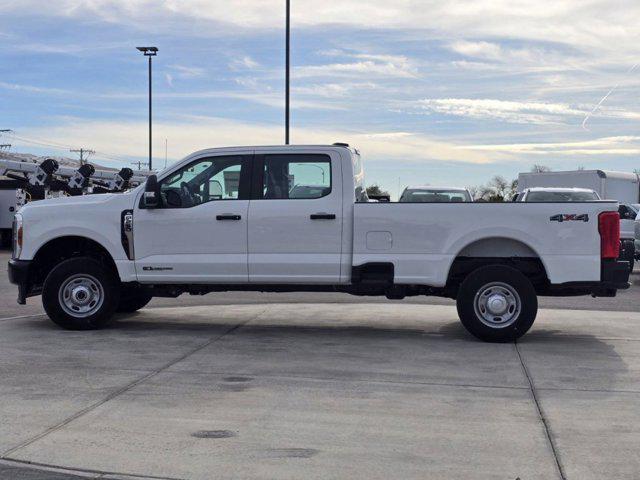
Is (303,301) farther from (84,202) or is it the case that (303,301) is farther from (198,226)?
(84,202)

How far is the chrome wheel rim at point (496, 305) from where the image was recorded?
9578mm

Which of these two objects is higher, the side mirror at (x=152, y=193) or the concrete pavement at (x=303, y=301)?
the side mirror at (x=152, y=193)

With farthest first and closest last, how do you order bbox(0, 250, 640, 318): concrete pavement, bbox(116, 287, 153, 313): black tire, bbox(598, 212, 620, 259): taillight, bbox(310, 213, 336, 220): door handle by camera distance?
bbox(0, 250, 640, 318): concrete pavement < bbox(116, 287, 153, 313): black tire < bbox(310, 213, 336, 220): door handle < bbox(598, 212, 620, 259): taillight

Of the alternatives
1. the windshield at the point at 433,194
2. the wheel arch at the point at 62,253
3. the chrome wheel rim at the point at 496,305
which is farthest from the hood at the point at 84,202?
the windshield at the point at 433,194

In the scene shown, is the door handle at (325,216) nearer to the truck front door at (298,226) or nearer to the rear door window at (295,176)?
the truck front door at (298,226)

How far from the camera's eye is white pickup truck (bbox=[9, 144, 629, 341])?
9.48m

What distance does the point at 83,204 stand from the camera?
33.6ft

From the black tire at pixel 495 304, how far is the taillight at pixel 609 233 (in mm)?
868

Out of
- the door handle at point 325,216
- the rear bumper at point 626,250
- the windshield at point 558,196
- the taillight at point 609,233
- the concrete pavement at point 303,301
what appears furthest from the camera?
the windshield at point 558,196

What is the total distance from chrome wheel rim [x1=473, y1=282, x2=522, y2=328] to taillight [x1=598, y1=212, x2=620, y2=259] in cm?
105

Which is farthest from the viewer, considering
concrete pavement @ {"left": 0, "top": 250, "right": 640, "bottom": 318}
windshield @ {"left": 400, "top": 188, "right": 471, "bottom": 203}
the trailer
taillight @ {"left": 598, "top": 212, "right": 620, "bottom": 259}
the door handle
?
the trailer

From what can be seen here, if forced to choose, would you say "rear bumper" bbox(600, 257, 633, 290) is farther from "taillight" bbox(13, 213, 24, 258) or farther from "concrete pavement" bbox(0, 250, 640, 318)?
"taillight" bbox(13, 213, 24, 258)

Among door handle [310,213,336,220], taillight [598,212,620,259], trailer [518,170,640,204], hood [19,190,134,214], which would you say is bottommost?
taillight [598,212,620,259]

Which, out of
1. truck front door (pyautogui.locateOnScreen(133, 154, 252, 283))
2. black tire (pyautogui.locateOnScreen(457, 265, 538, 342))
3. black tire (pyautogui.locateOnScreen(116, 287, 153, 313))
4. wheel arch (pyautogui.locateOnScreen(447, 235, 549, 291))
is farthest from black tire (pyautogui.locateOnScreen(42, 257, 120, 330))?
black tire (pyautogui.locateOnScreen(457, 265, 538, 342))
